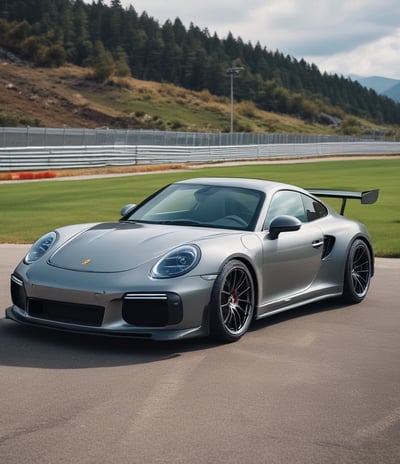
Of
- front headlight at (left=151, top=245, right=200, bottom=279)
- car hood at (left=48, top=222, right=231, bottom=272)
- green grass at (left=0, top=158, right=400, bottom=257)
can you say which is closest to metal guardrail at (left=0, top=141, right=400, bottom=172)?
green grass at (left=0, top=158, right=400, bottom=257)

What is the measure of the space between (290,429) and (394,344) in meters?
2.65

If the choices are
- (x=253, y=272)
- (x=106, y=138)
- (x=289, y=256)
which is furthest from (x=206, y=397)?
(x=106, y=138)

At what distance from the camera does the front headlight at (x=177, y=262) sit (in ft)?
22.6

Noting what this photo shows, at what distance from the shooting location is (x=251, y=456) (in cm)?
445

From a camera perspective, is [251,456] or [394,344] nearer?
[251,456]

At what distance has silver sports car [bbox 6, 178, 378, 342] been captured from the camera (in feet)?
22.2

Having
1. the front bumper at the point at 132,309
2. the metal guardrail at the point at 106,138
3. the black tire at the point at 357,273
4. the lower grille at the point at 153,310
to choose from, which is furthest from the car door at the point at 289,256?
the metal guardrail at the point at 106,138

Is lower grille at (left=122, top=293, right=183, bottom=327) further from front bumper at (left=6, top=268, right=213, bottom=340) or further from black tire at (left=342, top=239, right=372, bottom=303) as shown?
black tire at (left=342, top=239, right=372, bottom=303)

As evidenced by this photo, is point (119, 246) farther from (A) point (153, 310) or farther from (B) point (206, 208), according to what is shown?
(B) point (206, 208)

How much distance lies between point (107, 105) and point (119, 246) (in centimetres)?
11346

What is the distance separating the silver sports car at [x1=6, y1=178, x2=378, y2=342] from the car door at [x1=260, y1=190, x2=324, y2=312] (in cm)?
1

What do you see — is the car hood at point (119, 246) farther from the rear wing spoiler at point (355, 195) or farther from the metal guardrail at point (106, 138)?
the metal guardrail at point (106, 138)

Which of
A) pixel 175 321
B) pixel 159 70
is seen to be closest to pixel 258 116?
pixel 159 70

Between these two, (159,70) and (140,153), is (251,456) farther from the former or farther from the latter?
(159,70)
